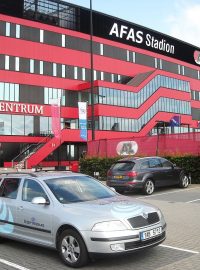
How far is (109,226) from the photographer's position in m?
6.64

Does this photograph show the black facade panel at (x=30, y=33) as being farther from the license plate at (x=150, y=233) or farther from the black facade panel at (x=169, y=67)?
the license plate at (x=150, y=233)

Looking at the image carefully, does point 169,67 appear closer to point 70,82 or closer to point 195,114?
point 195,114

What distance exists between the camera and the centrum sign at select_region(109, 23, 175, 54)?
63.9 metres

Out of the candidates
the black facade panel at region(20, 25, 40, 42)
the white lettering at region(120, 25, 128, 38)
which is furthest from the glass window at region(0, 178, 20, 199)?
the white lettering at region(120, 25, 128, 38)

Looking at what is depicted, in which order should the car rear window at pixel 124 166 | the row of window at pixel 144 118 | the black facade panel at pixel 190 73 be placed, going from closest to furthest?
the car rear window at pixel 124 166, the row of window at pixel 144 118, the black facade panel at pixel 190 73

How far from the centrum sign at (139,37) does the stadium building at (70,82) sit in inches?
5.8

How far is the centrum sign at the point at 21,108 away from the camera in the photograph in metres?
50.8

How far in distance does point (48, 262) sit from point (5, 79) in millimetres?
46160

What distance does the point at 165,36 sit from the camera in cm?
7325

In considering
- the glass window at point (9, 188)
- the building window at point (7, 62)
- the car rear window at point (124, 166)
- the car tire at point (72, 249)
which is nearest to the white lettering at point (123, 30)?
the building window at point (7, 62)

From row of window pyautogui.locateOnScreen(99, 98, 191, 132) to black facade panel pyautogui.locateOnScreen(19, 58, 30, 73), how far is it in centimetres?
1058

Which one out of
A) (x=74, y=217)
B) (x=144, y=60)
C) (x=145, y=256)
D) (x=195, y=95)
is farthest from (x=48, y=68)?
(x=74, y=217)

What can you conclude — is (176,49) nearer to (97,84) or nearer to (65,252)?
(97,84)

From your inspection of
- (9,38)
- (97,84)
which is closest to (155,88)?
(97,84)
